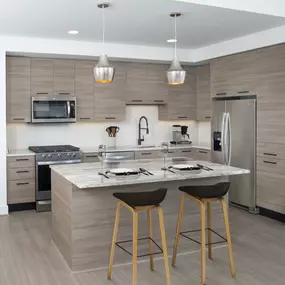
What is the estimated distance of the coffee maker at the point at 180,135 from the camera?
24.1ft

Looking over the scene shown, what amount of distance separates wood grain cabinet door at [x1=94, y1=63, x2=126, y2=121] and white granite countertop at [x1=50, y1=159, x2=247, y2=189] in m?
2.35

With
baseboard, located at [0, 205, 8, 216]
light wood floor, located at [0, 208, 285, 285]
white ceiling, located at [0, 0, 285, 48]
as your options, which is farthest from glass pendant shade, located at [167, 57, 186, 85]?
baseboard, located at [0, 205, 8, 216]

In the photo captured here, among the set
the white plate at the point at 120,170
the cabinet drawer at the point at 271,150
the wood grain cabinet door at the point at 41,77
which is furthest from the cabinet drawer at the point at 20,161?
the cabinet drawer at the point at 271,150

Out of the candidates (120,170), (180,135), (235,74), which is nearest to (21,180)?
(120,170)

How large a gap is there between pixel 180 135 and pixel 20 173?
305cm

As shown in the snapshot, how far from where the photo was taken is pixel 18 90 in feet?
20.5

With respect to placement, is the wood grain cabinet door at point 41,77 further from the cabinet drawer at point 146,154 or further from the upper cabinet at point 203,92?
the upper cabinet at point 203,92

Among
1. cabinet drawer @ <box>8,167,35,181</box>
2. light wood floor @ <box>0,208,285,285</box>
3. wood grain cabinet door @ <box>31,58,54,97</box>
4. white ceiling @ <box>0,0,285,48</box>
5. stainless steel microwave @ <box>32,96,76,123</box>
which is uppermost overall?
white ceiling @ <box>0,0,285,48</box>

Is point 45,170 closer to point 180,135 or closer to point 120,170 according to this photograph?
point 120,170

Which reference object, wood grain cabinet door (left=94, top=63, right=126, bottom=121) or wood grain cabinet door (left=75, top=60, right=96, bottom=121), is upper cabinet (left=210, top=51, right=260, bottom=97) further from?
wood grain cabinet door (left=75, top=60, right=96, bottom=121)

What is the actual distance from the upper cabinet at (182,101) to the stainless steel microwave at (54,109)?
5.73 ft

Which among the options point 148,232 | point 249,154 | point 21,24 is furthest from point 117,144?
point 148,232

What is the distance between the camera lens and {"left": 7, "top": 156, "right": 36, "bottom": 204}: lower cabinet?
5.98m

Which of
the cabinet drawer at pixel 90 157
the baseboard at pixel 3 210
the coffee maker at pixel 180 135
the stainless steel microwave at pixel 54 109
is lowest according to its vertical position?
the baseboard at pixel 3 210
